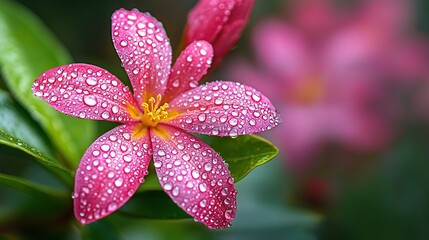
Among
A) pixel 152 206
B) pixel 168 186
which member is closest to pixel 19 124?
pixel 152 206

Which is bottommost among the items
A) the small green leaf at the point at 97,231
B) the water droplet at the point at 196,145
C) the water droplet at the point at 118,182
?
the small green leaf at the point at 97,231

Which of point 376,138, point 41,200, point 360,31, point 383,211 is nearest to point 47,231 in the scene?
point 41,200

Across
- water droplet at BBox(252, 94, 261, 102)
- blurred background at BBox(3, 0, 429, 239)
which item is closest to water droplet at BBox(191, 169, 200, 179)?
water droplet at BBox(252, 94, 261, 102)

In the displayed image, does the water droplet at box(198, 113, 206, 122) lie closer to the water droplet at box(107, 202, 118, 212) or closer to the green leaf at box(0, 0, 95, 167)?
the water droplet at box(107, 202, 118, 212)

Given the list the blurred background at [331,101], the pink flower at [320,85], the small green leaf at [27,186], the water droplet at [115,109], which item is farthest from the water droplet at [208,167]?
the pink flower at [320,85]

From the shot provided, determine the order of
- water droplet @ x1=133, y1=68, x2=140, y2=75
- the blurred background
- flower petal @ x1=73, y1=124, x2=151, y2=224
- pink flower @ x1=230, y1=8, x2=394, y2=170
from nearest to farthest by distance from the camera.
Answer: flower petal @ x1=73, y1=124, x2=151, y2=224, water droplet @ x1=133, y1=68, x2=140, y2=75, the blurred background, pink flower @ x1=230, y1=8, x2=394, y2=170

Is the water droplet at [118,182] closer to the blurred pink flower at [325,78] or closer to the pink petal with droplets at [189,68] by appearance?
the pink petal with droplets at [189,68]

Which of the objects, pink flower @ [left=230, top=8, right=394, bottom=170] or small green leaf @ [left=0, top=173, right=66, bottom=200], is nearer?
small green leaf @ [left=0, top=173, right=66, bottom=200]
